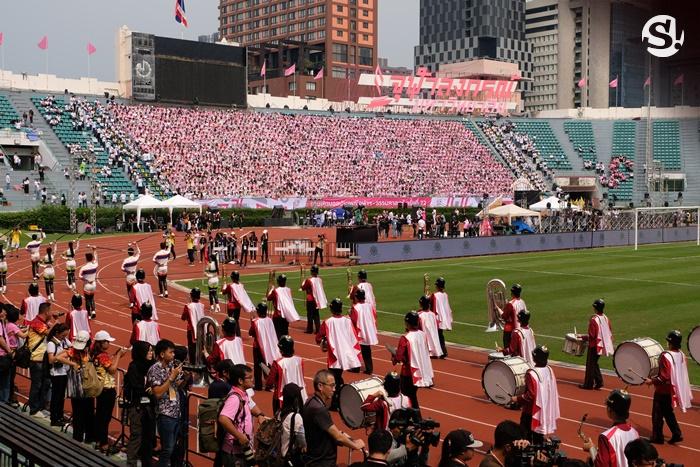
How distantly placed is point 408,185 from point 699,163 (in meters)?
32.6

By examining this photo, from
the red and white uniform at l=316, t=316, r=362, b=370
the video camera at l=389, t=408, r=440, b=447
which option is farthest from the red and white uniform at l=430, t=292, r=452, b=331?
the video camera at l=389, t=408, r=440, b=447

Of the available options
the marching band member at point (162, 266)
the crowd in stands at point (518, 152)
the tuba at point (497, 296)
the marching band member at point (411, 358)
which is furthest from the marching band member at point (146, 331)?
the crowd in stands at point (518, 152)

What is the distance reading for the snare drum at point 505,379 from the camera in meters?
11.6

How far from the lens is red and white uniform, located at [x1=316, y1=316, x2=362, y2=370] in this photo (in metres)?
13.9

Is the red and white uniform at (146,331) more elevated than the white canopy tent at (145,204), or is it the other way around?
the white canopy tent at (145,204)

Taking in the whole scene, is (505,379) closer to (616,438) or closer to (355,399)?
(355,399)

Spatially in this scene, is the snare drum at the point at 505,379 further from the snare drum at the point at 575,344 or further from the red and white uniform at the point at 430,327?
the red and white uniform at the point at 430,327

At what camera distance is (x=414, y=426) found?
7121 millimetres

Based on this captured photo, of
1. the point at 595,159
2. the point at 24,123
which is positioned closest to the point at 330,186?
the point at 24,123

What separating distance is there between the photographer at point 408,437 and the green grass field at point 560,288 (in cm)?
1085

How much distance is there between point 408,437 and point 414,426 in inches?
4.9

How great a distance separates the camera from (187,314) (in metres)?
16.2

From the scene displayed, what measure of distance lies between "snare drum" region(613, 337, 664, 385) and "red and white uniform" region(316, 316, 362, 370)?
4.27 meters

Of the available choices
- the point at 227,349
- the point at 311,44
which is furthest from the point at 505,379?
the point at 311,44
